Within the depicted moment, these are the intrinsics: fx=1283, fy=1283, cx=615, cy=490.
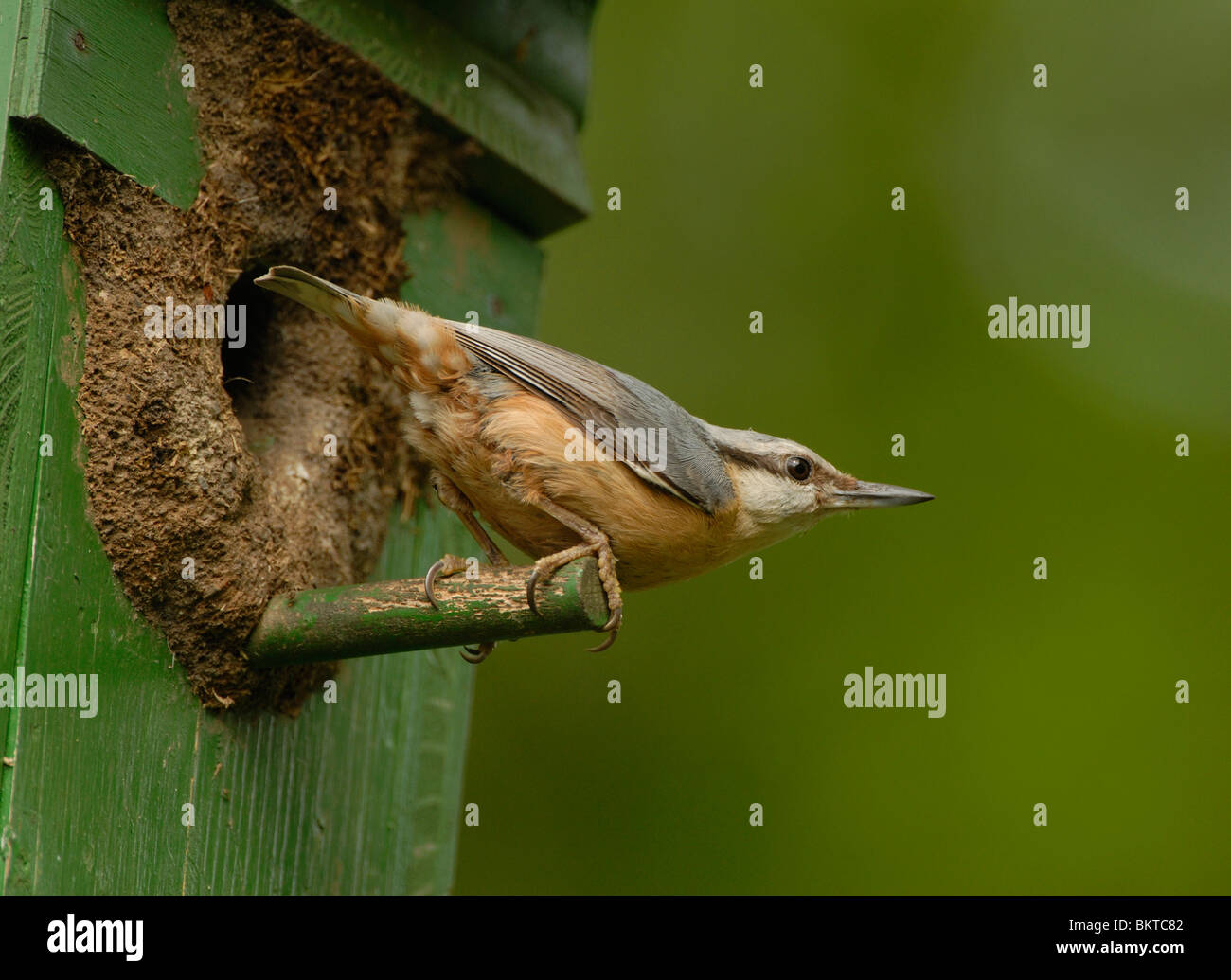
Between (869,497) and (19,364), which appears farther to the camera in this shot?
(869,497)

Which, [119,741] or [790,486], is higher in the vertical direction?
[790,486]

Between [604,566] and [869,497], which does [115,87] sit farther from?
[869,497]

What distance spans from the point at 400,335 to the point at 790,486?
112cm

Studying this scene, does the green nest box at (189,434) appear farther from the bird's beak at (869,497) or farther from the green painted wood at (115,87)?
the bird's beak at (869,497)

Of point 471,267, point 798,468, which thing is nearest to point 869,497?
point 798,468

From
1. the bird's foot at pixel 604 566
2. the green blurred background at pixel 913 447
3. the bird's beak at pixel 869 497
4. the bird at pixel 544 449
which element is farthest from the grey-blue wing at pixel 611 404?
the green blurred background at pixel 913 447

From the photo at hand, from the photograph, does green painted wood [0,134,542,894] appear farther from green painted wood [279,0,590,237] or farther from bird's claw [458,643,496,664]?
green painted wood [279,0,590,237]

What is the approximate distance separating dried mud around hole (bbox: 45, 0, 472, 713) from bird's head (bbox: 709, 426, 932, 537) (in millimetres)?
884

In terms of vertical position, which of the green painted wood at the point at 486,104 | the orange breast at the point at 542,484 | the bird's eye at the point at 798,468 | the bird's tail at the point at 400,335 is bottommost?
the orange breast at the point at 542,484

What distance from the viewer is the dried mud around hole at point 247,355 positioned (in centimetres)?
258

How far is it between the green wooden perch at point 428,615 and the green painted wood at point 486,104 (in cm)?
147

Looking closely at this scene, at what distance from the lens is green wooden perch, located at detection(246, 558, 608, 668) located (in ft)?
8.09

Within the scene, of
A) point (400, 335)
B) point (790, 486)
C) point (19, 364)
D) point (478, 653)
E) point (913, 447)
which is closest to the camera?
point (19, 364)

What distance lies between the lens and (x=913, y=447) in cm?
507
